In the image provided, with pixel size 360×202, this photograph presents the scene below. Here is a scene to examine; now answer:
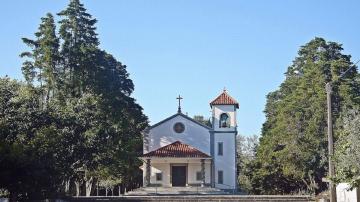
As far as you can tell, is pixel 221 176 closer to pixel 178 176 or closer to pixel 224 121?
pixel 178 176

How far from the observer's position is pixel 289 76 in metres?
A: 54.3

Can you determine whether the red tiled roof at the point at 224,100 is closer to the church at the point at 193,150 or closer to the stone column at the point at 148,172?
the church at the point at 193,150

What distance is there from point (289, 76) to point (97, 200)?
99.0 ft

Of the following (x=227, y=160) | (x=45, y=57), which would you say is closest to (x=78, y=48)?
(x=45, y=57)

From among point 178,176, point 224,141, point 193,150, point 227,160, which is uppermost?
point 224,141

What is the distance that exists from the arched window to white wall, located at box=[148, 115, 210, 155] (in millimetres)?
1512

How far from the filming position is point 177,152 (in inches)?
1693

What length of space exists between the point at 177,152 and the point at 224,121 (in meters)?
5.95

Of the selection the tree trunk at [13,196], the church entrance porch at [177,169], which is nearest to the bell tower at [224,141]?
the church entrance porch at [177,169]

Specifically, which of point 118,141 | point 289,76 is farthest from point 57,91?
point 289,76

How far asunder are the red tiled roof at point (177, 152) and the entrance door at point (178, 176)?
5.55 feet

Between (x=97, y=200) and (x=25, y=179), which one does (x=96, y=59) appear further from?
(x=25, y=179)

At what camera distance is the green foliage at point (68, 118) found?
2175 cm

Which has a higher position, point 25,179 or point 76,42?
point 76,42
